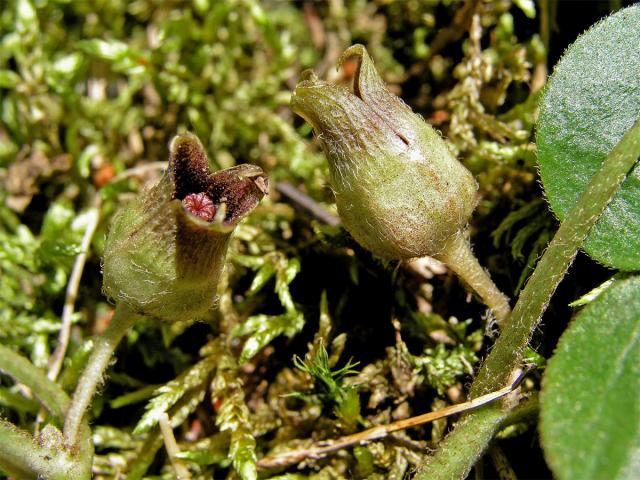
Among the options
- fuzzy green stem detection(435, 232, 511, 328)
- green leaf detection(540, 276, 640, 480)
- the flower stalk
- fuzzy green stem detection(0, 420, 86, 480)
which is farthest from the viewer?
fuzzy green stem detection(435, 232, 511, 328)

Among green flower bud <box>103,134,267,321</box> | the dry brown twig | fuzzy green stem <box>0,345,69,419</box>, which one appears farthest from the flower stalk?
the dry brown twig

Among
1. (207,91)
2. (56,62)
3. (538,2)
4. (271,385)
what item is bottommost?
(271,385)

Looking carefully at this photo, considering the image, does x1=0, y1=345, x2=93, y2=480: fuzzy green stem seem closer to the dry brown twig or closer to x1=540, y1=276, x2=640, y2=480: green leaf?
the dry brown twig

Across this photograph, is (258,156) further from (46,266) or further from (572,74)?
(572,74)

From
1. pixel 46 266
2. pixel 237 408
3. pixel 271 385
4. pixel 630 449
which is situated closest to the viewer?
pixel 630 449

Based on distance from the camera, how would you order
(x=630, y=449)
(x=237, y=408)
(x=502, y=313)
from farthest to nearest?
Answer: (x=237, y=408) → (x=502, y=313) → (x=630, y=449)

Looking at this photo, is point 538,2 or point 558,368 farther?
point 538,2

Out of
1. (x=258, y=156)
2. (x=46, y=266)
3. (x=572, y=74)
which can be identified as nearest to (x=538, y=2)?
(x=572, y=74)
